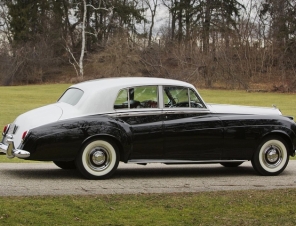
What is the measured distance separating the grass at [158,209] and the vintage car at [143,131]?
1787 mm

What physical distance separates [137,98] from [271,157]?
2.56 metres

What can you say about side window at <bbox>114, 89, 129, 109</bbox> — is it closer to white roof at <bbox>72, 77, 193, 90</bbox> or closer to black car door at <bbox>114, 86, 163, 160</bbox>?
black car door at <bbox>114, 86, 163, 160</bbox>

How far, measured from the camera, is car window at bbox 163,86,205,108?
9406 mm

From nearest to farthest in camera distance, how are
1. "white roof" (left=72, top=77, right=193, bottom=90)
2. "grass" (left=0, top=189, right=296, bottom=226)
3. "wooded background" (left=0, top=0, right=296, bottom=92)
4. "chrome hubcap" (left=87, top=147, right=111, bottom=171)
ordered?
"grass" (left=0, top=189, right=296, bottom=226) → "chrome hubcap" (left=87, top=147, right=111, bottom=171) → "white roof" (left=72, top=77, right=193, bottom=90) → "wooded background" (left=0, top=0, right=296, bottom=92)

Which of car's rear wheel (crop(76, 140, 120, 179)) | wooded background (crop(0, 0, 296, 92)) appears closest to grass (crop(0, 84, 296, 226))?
car's rear wheel (crop(76, 140, 120, 179))

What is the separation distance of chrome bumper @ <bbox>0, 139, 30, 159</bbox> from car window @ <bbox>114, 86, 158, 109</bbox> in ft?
5.32

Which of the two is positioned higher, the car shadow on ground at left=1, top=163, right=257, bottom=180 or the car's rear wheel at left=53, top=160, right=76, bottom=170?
the car's rear wheel at left=53, top=160, right=76, bottom=170

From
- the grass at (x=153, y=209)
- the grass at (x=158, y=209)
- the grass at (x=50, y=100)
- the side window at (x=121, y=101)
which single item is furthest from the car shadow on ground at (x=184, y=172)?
the grass at (x=50, y=100)

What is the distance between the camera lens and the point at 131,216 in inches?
235

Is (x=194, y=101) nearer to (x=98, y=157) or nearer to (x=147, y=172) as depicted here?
(x=147, y=172)

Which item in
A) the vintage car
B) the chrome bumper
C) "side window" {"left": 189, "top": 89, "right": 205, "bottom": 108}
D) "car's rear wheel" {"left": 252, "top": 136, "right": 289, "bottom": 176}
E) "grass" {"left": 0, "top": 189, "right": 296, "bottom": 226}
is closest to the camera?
"grass" {"left": 0, "top": 189, "right": 296, "bottom": 226}

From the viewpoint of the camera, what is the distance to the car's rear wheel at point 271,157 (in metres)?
9.73

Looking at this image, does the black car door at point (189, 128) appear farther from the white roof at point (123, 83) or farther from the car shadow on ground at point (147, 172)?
the car shadow on ground at point (147, 172)

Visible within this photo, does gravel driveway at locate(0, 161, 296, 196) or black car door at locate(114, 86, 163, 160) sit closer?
gravel driveway at locate(0, 161, 296, 196)
